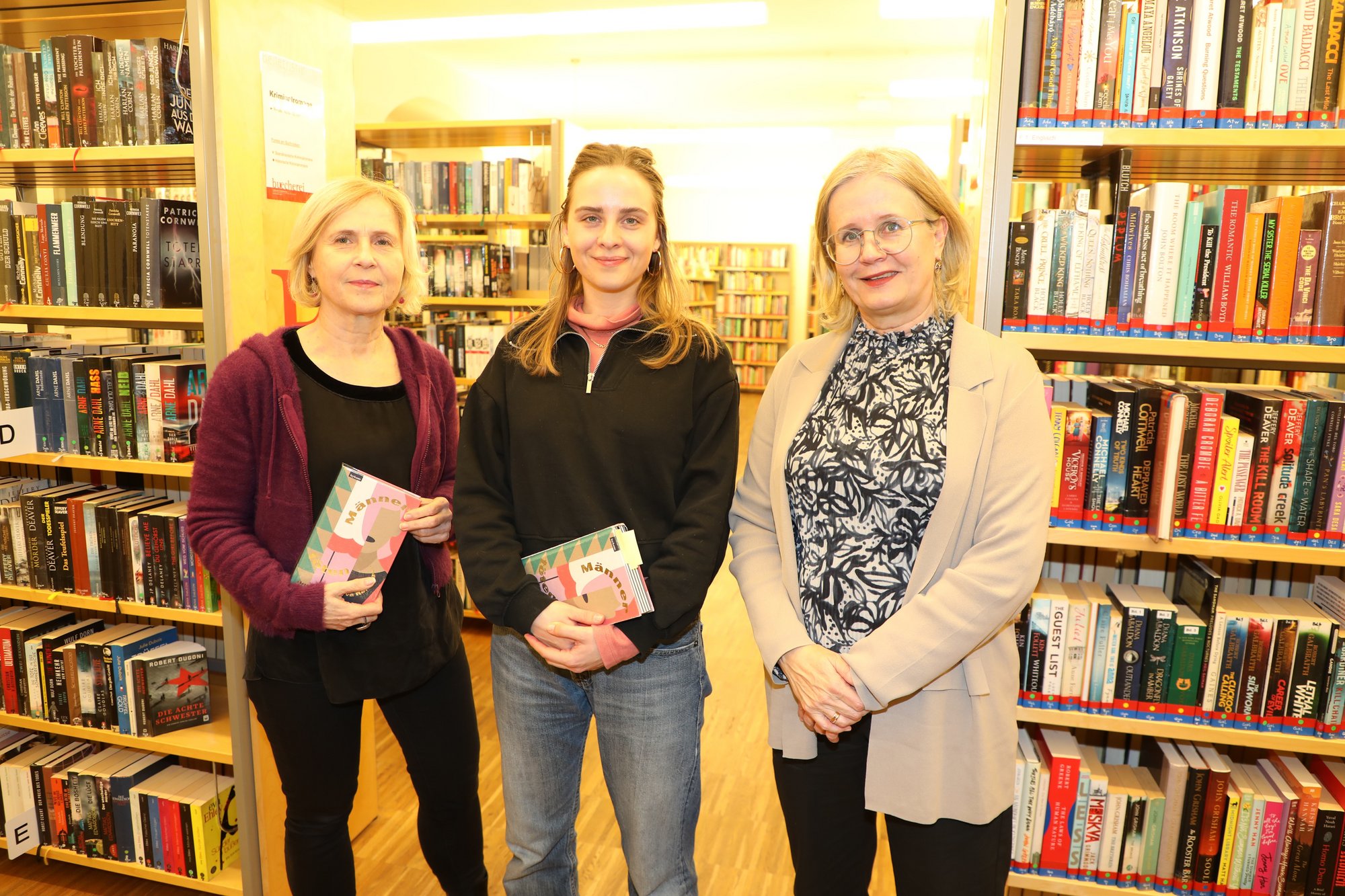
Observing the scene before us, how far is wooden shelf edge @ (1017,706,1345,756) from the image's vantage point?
1794mm

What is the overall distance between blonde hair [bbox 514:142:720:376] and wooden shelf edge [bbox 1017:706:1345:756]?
1.12m

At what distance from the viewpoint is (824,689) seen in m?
1.36

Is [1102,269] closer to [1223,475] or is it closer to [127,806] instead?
[1223,475]

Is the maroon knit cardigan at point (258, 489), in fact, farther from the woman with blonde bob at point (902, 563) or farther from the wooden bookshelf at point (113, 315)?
the woman with blonde bob at point (902, 563)

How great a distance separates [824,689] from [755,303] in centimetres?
1193

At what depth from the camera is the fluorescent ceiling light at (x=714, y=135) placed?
934 cm

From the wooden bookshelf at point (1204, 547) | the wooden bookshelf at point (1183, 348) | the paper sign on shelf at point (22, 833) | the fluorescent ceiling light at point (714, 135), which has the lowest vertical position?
the paper sign on shelf at point (22, 833)

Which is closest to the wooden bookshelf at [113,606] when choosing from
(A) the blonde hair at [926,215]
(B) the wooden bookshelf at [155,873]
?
(B) the wooden bookshelf at [155,873]

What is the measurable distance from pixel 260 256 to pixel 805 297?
11.1 metres

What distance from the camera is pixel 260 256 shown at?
84.2 inches

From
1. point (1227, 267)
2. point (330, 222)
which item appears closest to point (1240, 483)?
point (1227, 267)

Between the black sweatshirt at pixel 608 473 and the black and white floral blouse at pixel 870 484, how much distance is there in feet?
0.49

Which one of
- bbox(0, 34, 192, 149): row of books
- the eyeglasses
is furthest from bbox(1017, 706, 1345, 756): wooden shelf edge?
bbox(0, 34, 192, 149): row of books

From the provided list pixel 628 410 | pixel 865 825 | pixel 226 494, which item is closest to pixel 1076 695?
pixel 865 825
